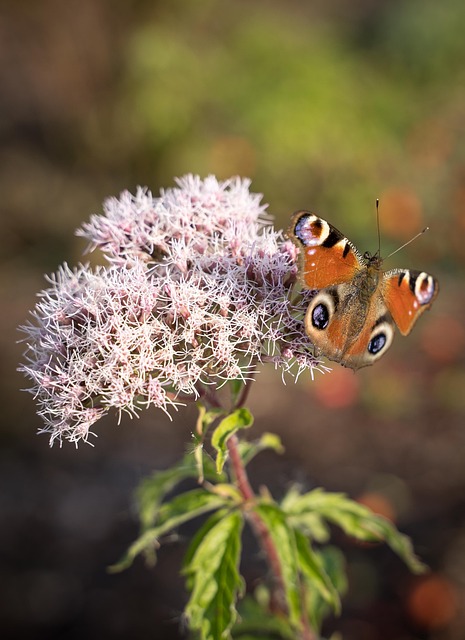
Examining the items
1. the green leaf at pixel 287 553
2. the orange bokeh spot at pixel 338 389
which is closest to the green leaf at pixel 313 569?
the green leaf at pixel 287 553

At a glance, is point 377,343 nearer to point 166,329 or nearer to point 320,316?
point 320,316

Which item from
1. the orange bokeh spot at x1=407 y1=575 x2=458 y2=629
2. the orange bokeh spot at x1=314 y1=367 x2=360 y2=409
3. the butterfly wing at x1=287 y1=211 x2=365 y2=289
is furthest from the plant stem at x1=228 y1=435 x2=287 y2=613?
the orange bokeh spot at x1=314 y1=367 x2=360 y2=409

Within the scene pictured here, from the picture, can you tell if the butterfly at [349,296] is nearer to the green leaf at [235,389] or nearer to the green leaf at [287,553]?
the green leaf at [235,389]

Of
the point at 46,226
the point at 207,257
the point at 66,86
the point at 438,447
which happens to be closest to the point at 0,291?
the point at 46,226

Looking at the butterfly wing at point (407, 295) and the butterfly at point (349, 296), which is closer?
the butterfly at point (349, 296)

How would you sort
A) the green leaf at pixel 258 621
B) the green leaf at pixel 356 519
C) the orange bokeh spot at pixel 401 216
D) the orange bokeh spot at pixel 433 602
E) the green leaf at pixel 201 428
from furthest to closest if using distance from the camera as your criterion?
the orange bokeh spot at pixel 401 216 → the orange bokeh spot at pixel 433 602 → the green leaf at pixel 258 621 → the green leaf at pixel 356 519 → the green leaf at pixel 201 428

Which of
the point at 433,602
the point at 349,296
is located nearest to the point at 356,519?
the point at 349,296

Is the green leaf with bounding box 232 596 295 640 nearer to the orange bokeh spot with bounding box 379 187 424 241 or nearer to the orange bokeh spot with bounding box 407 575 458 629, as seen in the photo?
the orange bokeh spot with bounding box 407 575 458 629
